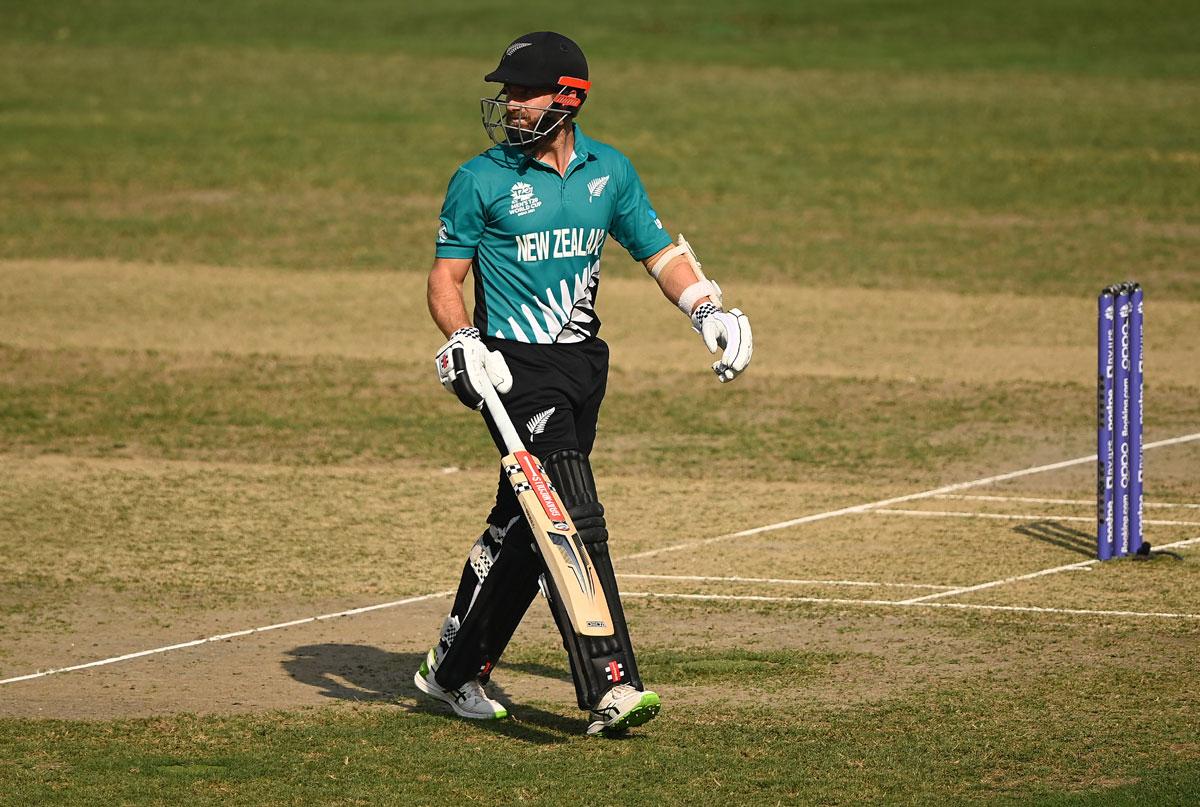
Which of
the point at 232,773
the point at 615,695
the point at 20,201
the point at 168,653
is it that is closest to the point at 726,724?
the point at 615,695

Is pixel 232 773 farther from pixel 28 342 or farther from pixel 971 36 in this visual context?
pixel 971 36

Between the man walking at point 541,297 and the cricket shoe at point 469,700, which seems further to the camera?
the cricket shoe at point 469,700

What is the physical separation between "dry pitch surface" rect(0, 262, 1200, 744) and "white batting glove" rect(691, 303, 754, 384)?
130cm

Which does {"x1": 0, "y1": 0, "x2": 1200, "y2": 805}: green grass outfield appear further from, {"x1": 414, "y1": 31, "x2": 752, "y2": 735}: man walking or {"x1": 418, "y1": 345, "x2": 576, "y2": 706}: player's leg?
{"x1": 414, "y1": 31, "x2": 752, "y2": 735}: man walking

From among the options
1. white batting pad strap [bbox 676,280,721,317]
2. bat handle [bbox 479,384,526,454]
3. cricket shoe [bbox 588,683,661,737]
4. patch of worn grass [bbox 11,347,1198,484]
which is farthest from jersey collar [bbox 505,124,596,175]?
patch of worn grass [bbox 11,347,1198,484]

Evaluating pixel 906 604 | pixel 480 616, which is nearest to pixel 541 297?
pixel 480 616

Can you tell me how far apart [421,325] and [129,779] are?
32.2 feet

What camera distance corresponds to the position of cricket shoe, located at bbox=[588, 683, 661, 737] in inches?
244

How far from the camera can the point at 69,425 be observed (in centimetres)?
1220

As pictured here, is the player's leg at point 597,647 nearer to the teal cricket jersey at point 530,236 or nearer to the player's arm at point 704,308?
the teal cricket jersey at point 530,236

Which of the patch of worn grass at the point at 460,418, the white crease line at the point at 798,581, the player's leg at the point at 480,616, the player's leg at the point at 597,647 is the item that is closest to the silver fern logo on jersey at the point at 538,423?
the player's leg at the point at 597,647

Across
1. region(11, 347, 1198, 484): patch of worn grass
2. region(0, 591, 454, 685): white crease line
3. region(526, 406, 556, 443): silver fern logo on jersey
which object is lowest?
region(0, 591, 454, 685): white crease line

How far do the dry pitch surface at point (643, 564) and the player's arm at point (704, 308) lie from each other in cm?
133

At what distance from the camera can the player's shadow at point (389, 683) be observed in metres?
6.68
